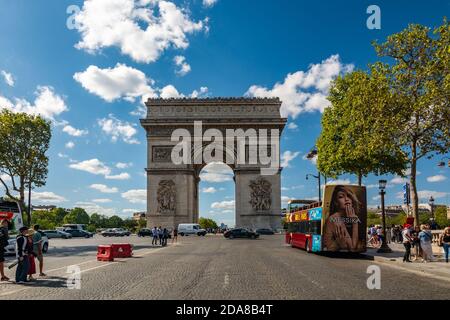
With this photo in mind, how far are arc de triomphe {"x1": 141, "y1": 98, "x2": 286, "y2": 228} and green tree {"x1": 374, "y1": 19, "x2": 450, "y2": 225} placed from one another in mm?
39333

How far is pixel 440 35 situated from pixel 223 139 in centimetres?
4327

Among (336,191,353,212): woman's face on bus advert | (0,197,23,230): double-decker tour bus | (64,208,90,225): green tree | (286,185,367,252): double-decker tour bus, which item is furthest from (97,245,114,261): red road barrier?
(64,208,90,225): green tree

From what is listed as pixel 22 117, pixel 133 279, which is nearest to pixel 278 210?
pixel 22 117

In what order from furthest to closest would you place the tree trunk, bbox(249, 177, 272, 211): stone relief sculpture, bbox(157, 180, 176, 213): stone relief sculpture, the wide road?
bbox(249, 177, 272, 211): stone relief sculpture → bbox(157, 180, 176, 213): stone relief sculpture → the tree trunk → the wide road

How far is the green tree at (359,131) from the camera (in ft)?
78.9

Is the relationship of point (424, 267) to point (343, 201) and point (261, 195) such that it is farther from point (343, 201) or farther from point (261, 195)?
point (261, 195)

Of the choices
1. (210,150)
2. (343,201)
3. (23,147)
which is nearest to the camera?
(343,201)

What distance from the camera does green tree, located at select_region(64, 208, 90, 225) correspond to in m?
156

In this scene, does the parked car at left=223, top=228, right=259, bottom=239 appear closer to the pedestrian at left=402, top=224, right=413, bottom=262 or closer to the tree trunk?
the tree trunk

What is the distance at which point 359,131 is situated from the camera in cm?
2884

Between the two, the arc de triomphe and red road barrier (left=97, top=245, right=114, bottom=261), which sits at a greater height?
the arc de triomphe

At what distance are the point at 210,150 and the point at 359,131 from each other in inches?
1547

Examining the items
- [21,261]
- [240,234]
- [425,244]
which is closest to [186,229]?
[240,234]

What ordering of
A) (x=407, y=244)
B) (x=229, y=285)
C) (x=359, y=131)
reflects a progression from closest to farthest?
(x=229, y=285) < (x=407, y=244) < (x=359, y=131)
